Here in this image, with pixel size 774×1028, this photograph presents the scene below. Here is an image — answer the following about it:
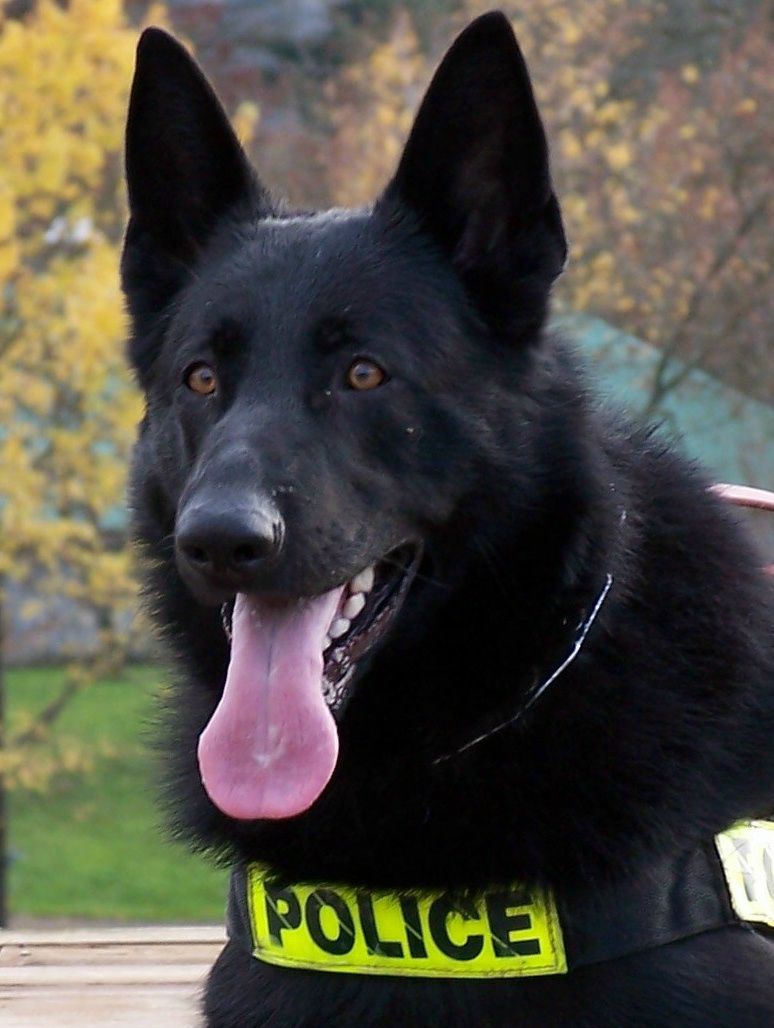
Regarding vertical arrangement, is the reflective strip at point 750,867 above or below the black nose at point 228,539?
below

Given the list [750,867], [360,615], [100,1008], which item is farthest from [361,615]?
[100,1008]

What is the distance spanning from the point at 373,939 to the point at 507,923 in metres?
0.20

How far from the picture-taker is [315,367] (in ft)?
7.44

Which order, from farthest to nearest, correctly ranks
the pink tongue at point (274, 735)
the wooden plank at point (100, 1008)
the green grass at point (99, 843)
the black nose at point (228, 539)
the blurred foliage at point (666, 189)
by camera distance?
the green grass at point (99, 843) < the blurred foliage at point (666, 189) < the wooden plank at point (100, 1008) < the pink tongue at point (274, 735) < the black nose at point (228, 539)

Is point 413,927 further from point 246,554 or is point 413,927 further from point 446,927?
point 246,554

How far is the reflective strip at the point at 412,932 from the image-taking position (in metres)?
2.21

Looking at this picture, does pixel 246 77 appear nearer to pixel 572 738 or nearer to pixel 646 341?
pixel 646 341

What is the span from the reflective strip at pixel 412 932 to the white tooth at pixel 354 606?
1.34 feet

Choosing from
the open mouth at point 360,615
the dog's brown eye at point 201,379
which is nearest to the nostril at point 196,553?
the open mouth at point 360,615

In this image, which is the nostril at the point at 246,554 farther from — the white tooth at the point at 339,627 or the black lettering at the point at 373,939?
the black lettering at the point at 373,939

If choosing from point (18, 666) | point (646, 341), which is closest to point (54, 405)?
point (646, 341)

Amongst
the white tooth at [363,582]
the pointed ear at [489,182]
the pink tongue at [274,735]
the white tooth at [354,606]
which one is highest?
the pointed ear at [489,182]

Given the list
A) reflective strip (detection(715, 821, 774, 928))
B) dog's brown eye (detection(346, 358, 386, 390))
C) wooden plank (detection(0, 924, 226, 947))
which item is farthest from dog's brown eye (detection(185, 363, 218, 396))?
wooden plank (detection(0, 924, 226, 947))

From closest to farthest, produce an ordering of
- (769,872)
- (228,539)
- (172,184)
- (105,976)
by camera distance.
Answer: (228,539) < (769,872) < (172,184) < (105,976)
